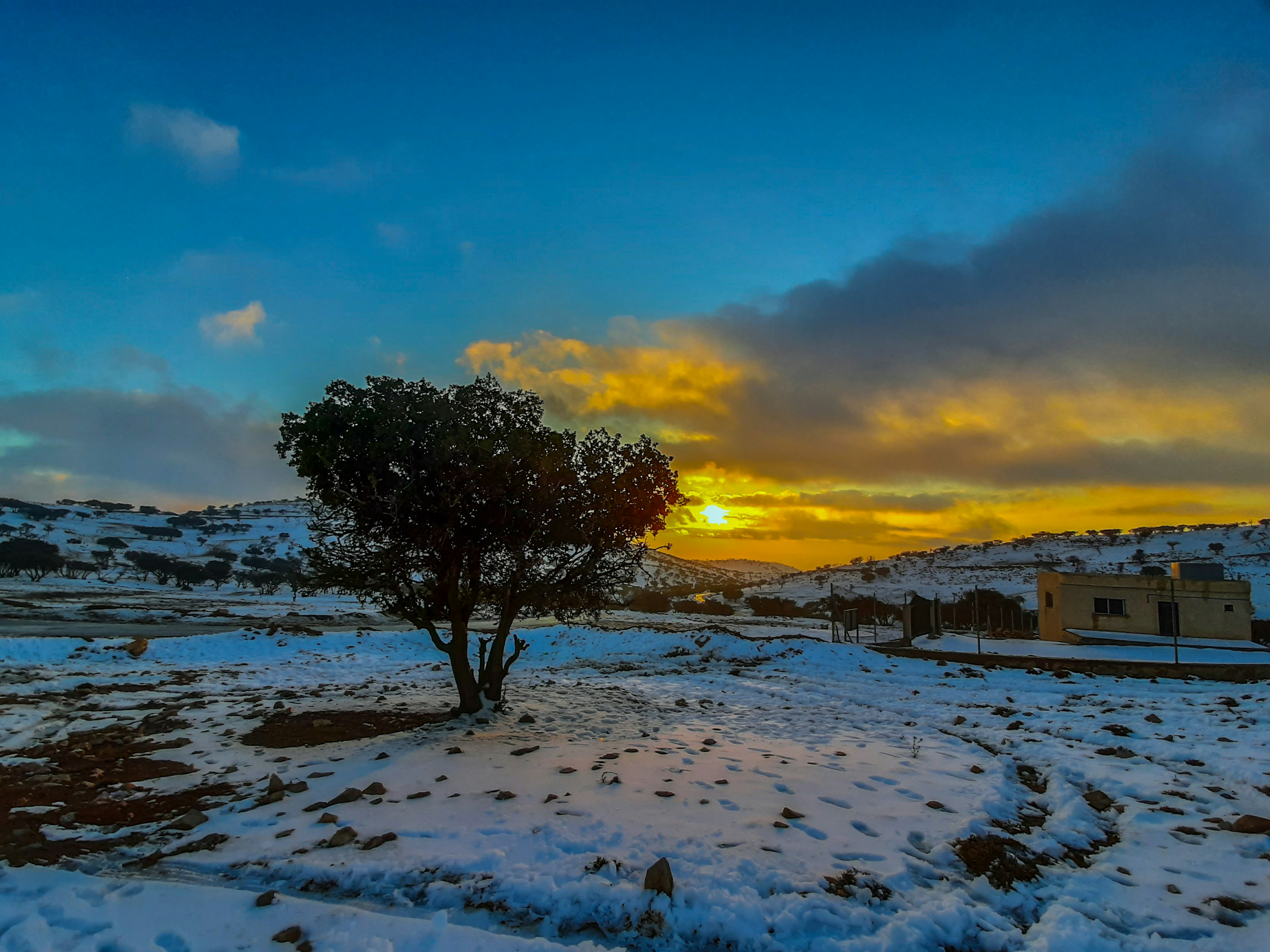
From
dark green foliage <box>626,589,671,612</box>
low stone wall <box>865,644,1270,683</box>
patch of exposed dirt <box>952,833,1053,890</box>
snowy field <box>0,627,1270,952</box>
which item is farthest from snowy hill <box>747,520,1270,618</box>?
patch of exposed dirt <box>952,833,1053,890</box>

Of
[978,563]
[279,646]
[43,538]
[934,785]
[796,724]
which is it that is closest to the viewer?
[934,785]

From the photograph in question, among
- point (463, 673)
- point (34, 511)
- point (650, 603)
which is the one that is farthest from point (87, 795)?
point (34, 511)

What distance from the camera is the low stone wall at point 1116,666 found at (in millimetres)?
23172

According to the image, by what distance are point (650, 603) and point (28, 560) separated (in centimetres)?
6964

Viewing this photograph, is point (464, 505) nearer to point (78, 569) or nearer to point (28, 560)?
point (28, 560)

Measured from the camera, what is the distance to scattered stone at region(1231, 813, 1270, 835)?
25.1 feet

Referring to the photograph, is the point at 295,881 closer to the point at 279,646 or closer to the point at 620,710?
the point at 620,710

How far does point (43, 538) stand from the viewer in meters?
97.6

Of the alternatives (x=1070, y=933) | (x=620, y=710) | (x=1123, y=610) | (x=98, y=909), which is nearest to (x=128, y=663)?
(x=620, y=710)

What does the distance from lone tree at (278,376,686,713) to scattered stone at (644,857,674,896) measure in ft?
23.1

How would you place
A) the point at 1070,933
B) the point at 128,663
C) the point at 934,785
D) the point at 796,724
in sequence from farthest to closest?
the point at 128,663, the point at 796,724, the point at 934,785, the point at 1070,933

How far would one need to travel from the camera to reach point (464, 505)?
12250mm

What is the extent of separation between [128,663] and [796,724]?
76.6 feet

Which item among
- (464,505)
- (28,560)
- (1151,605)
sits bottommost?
(1151,605)
